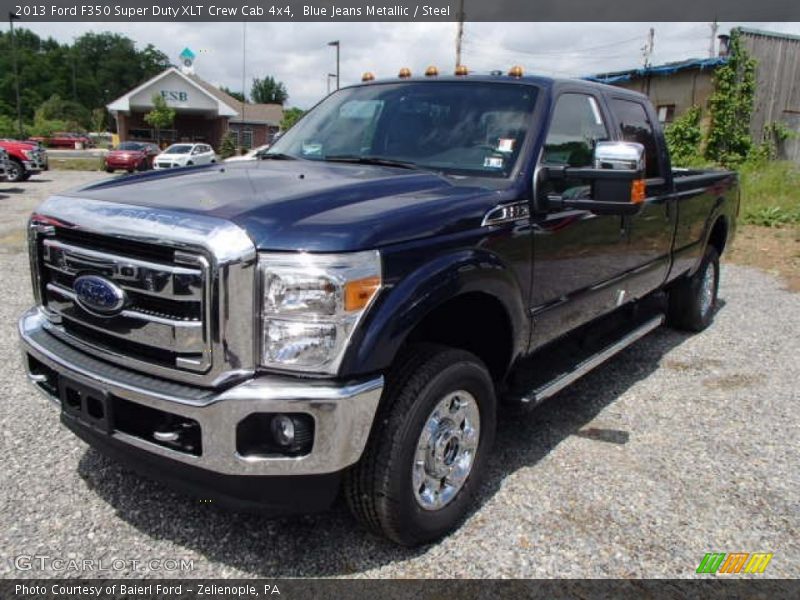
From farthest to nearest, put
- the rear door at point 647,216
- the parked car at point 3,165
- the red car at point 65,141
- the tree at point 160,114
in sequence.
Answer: the red car at point 65,141 < the tree at point 160,114 < the parked car at point 3,165 < the rear door at point 647,216

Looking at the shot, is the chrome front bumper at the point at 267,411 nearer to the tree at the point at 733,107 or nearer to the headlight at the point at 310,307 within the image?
the headlight at the point at 310,307

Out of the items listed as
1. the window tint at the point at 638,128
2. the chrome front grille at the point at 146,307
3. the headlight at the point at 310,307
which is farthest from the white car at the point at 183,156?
the headlight at the point at 310,307

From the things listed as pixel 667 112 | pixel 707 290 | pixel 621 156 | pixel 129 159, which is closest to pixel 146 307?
pixel 621 156

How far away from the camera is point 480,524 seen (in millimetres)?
2994

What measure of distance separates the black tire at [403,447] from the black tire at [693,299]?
394 cm

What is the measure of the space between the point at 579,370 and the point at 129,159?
1217 inches

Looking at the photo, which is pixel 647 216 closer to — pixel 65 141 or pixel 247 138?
pixel 247 138

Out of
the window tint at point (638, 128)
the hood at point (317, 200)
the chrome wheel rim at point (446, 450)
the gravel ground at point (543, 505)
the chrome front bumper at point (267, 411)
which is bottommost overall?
the gravel ground at point (543, 505)

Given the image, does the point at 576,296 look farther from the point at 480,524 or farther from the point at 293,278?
the point at 293,278

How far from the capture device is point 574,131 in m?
3.70

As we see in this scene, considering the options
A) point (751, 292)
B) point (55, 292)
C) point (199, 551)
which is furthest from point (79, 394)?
point (751, 292)

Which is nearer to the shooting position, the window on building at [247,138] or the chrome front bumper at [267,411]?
the chrome front bumper at [267,411]

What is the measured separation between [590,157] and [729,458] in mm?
1866

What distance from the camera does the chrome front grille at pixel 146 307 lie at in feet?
7.47
